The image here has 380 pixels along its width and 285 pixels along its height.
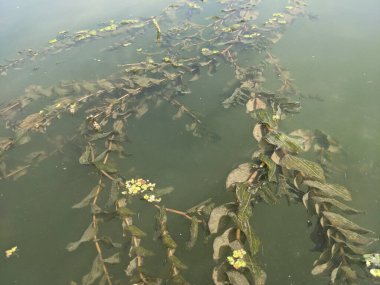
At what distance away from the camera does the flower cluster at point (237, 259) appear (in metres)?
1.68

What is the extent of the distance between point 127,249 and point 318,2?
514 centimetres

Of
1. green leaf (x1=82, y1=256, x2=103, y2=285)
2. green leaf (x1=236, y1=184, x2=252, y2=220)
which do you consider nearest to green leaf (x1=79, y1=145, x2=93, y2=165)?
green leaf (x1=82, y1=256, x2=103, y2=285)

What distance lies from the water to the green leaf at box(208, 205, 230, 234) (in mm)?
584

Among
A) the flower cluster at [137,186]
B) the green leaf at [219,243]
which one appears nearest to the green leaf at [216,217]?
the green leaf at [219,243]

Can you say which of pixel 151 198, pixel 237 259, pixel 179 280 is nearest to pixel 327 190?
pixel 237 259

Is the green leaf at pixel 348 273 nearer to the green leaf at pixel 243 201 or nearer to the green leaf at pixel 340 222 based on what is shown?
the green leaf at pixel 340 222

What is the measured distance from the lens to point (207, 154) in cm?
309

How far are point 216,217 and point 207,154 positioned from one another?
4.15 feet

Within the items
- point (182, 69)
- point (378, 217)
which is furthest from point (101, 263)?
point (182, 69)

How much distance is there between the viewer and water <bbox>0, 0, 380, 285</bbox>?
2.42m

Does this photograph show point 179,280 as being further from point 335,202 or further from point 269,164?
point 335,202

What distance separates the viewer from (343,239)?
1.77m

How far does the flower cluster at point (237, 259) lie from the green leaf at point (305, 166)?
57 centimetres

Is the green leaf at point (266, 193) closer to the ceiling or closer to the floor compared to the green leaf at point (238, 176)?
closer to the floor
